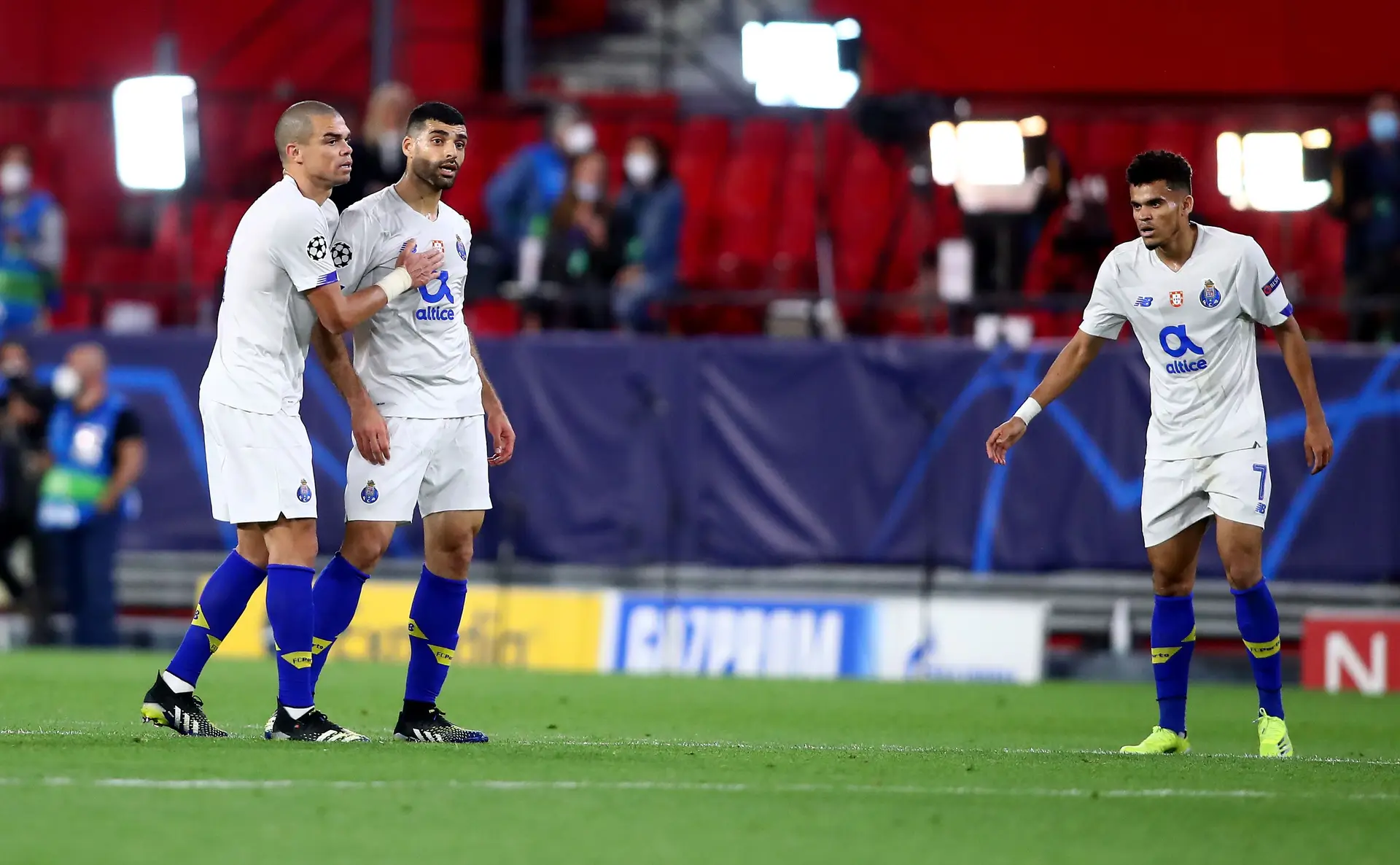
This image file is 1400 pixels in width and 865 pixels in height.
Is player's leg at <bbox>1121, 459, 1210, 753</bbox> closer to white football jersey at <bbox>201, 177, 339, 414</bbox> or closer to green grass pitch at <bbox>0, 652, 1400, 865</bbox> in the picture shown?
green grass pitch at <bbox>0, 652, 1400, 865</bbox>

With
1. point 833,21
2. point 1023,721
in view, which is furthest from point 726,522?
point 1023,721

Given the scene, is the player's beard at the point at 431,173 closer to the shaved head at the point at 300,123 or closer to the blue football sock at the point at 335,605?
the shaved head at the point at 300,123

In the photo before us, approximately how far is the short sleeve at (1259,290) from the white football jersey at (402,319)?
319cm

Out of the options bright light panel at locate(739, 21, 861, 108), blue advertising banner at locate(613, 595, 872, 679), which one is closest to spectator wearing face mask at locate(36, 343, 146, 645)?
blue advertising banner at locate(613, 595, 872, 679)

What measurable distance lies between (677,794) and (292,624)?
184cm

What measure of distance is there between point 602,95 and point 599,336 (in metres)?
5.74

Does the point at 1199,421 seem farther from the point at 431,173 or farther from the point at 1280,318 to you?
the point at 431,173

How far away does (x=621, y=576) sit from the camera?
52.9 ft

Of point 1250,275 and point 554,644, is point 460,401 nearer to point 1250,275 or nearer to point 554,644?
point 1250,275

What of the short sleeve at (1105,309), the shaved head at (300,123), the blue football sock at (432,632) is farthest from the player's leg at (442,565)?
the short sleeve at (1105,309)

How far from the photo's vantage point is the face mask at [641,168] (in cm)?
1683

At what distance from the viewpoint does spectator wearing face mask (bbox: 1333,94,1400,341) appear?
646 inches

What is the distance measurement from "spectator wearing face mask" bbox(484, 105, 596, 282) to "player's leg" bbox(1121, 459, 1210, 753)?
9.39 m

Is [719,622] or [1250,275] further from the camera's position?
[719,622]
